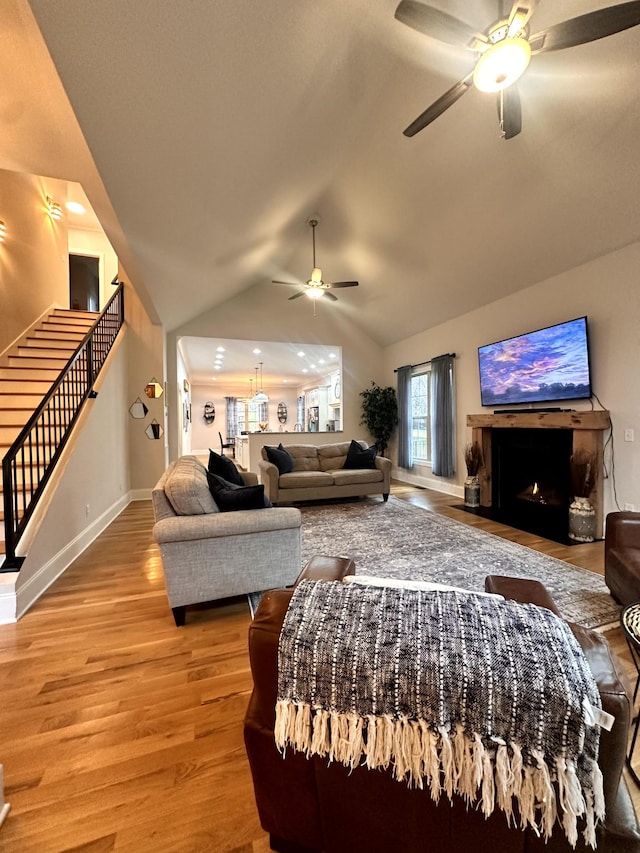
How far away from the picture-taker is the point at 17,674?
1.71 meters

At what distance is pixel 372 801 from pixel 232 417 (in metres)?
13.1

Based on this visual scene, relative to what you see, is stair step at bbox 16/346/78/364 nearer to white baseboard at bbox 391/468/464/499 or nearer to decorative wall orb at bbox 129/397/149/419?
decorative wall orb at bbox 129/397/149/419

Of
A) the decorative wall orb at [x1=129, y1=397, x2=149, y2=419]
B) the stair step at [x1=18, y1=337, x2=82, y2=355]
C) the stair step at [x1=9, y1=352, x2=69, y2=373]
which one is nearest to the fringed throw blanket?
the stair step at [x1=9, y1=352, x2=69, y2=373]

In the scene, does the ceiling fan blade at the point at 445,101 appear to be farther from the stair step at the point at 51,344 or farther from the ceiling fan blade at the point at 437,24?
the stair step at the point at 51,344

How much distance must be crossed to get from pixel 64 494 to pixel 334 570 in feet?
9.44

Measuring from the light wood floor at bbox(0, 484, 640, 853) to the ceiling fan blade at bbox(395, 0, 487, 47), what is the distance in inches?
125

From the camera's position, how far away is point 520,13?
5.10ft

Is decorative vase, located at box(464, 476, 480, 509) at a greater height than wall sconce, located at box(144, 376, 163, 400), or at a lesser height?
lesser

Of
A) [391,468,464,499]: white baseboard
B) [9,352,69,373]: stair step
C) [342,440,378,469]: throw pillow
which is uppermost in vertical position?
[9,352,69,373]: stair step

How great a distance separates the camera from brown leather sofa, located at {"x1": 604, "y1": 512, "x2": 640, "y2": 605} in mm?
2018

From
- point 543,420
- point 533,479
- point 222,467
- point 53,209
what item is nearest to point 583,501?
point 543,420

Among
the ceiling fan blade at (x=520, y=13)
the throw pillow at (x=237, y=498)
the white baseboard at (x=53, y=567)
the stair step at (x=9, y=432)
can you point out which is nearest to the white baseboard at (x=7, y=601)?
the white baseboard at (x=53, y=567)

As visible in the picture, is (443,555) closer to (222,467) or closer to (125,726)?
(222,467)

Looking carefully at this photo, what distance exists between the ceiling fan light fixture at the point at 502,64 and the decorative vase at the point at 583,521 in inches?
140
